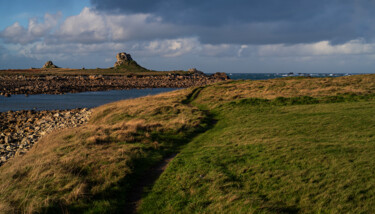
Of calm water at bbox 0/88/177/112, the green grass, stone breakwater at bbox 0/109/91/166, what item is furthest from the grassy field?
calm water at bbox 0/88/177/112

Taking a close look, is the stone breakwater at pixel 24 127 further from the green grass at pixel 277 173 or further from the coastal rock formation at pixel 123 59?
the coastal rock formation at pixel 123 59

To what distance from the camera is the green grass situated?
319 inches

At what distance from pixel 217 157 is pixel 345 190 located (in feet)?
18.6

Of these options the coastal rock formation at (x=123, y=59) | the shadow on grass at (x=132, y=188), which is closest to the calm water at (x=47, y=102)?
the shadow on grass at (x=132, y=188)

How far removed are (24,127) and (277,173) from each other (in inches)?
1193

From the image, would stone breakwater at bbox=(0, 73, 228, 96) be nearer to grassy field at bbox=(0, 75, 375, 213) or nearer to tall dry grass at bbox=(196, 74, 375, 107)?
tall dry grass at bbox=(196, 74, 375, 107)

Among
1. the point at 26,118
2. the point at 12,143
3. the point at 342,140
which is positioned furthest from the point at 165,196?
the point at 26,118

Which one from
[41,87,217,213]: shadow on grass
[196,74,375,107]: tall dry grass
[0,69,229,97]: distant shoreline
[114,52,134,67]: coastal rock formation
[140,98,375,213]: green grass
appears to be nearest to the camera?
[140,98,375,213]: green grass

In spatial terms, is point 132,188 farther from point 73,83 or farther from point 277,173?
point 73,83

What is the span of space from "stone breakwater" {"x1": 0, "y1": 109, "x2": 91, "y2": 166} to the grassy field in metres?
6.52

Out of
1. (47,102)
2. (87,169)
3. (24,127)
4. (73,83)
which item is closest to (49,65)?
(73,83)

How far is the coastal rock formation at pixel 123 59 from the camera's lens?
18275 cm

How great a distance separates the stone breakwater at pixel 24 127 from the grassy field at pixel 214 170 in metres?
6.52

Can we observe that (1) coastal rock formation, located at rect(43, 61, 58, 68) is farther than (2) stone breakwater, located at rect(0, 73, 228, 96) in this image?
Yes
